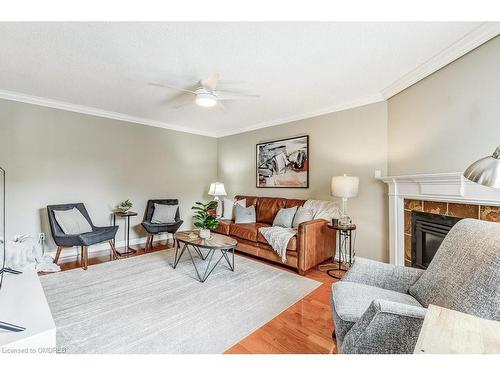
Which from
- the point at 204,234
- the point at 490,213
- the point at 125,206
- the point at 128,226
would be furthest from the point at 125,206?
the point at 490,213

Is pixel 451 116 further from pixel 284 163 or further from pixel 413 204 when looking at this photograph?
pixel 284 163

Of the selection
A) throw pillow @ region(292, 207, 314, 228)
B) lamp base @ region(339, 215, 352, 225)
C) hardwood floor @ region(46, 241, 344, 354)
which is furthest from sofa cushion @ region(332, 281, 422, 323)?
throw pillow @ region(292, 207, 314, 228)

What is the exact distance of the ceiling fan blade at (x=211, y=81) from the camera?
7.29 feet

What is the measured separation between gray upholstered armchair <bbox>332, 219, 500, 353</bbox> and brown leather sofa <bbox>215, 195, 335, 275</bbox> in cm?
116

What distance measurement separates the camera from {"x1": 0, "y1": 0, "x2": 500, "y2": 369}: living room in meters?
1.29

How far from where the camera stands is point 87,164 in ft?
12.4

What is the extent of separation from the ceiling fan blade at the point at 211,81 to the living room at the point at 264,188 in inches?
1.4

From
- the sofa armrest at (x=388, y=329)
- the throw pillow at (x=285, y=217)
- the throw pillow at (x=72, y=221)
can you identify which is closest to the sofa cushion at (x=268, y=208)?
the throw pillow at (x=285, y=217)

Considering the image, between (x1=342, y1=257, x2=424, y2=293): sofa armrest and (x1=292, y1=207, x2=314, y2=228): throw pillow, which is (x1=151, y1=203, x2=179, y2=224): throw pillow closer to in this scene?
(x1=292, y1=207, x2=314, y2=228): throw pillow

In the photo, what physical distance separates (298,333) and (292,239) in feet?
4.12

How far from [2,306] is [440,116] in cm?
364

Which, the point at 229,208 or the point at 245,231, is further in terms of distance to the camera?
the point at 229,208
